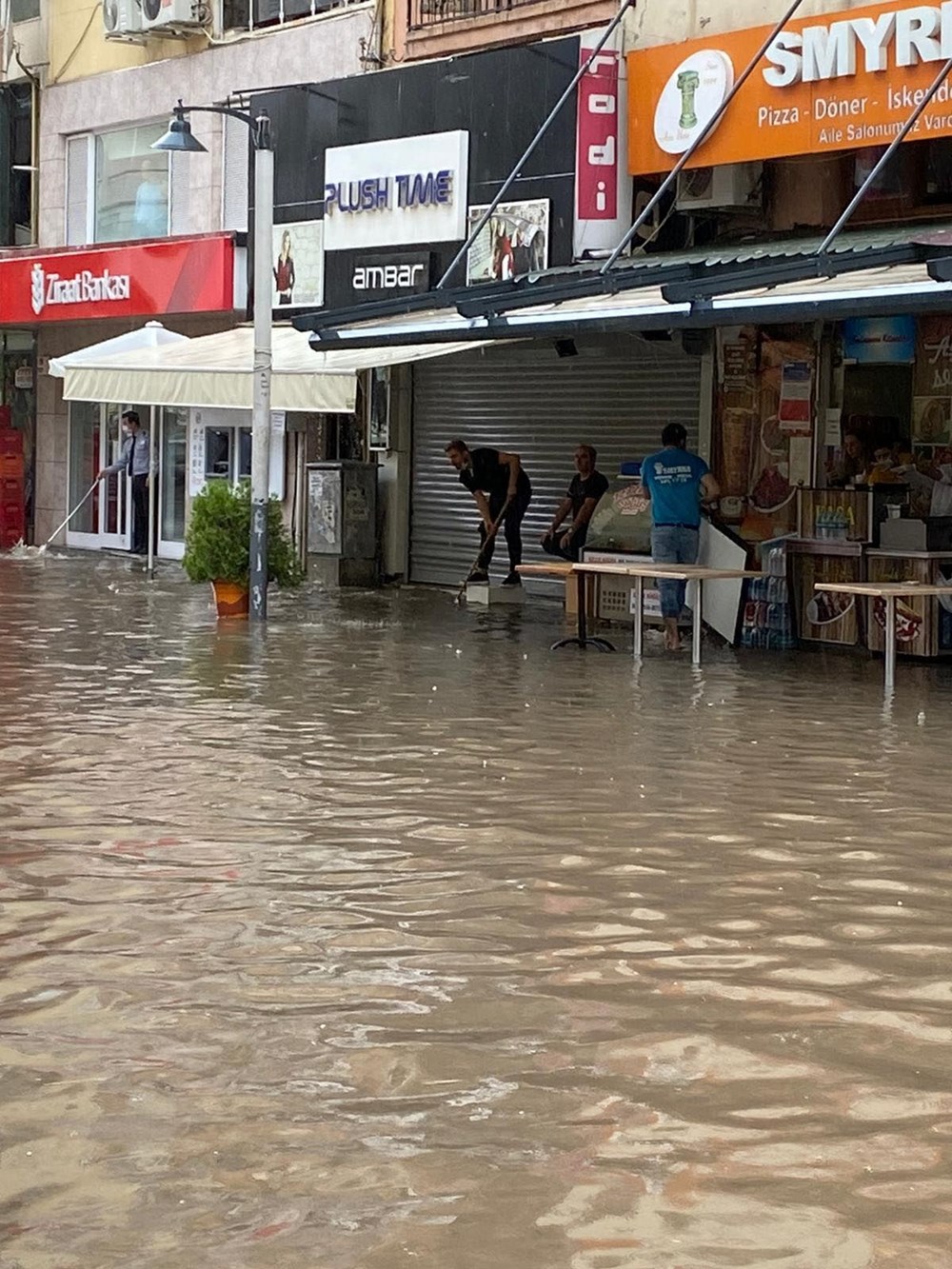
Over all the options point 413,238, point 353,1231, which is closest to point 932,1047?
point 353,1231

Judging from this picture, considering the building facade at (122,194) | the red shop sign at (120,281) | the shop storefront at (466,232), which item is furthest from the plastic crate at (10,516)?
the shop storefront at (466,232)

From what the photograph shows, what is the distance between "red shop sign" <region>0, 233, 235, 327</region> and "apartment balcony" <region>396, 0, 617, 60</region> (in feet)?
12.7

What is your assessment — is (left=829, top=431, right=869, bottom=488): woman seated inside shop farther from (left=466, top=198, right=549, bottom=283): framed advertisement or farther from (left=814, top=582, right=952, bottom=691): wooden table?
(left=466, top=198, right=549, bottom=283): framed advertisement

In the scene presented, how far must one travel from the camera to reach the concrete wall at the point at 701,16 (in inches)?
727

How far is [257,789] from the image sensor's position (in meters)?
9.98

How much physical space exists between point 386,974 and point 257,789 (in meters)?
3.51

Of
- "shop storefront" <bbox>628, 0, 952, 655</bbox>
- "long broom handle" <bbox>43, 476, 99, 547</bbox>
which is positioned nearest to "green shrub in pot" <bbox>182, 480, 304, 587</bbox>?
"shop storefront" <bbox>628, 0, 952, 655</bbox>

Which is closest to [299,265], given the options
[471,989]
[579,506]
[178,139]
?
[178,139]

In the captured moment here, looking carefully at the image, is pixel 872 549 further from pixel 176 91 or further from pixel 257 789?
pixel 176 91

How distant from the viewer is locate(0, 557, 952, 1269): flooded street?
179 inches

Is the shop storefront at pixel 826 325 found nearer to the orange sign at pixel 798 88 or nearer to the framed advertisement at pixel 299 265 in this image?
the orange sign at pixel 798 88

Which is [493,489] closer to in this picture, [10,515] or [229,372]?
[229,372]

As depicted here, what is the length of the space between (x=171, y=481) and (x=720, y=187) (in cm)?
1122

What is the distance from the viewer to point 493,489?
2189 centimetres
